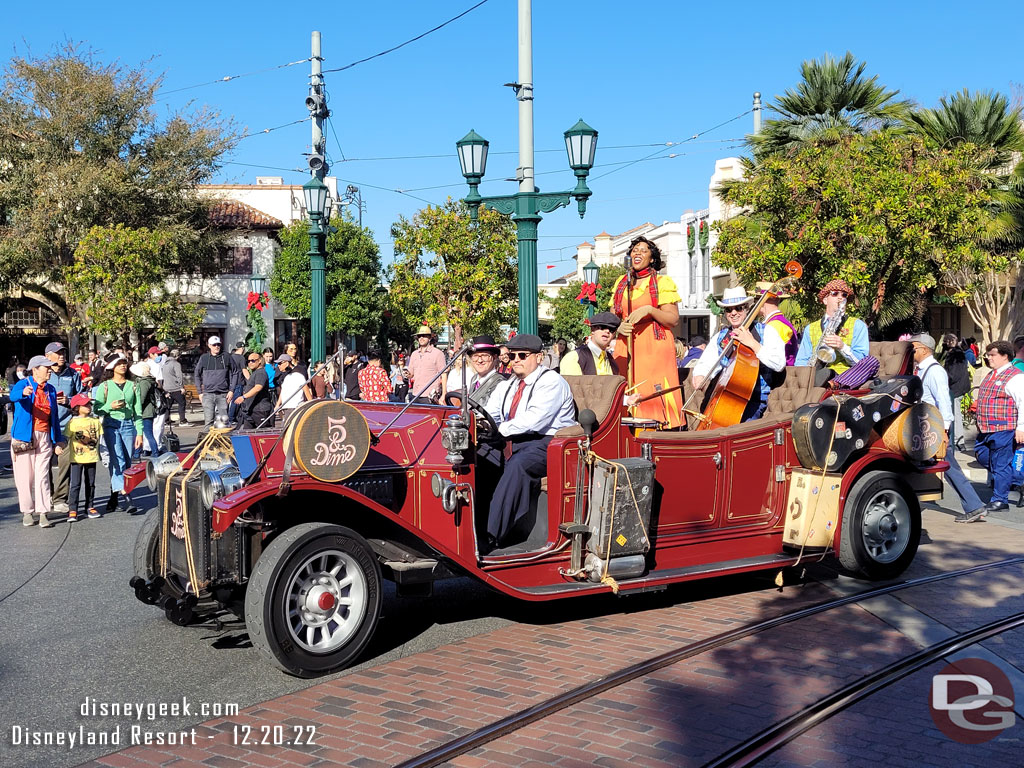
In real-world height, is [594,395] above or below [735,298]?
below

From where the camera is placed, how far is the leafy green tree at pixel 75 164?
31.6 meters

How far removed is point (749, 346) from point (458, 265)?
29.4 metres

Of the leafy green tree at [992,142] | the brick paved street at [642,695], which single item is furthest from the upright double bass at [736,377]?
the leafy green tree at [992,142]

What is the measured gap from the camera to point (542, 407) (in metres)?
6.48

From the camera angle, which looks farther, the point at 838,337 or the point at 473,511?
the point at 838,337

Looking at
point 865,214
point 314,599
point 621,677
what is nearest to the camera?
point 621,677

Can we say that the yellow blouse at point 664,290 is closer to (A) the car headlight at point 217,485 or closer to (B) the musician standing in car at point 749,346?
(B) the musician standing in car at point 749,346

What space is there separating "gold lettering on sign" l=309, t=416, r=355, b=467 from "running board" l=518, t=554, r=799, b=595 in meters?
1.35

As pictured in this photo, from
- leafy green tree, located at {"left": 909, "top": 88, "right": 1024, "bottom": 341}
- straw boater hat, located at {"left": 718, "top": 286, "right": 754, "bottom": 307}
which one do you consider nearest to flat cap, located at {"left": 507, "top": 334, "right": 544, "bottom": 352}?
straw boater hat, located at {"left": 718, "top": 286, "right": 754, "bottom": 307}

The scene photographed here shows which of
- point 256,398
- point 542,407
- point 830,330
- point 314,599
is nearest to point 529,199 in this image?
point 256,398

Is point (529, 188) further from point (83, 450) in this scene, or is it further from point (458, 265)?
point (458, 265)

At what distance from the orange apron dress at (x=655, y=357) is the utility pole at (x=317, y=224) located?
8.99 metres

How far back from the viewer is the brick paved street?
417 cm

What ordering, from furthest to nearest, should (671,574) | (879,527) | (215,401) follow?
(215,401)
(879,527)
(671,574)
